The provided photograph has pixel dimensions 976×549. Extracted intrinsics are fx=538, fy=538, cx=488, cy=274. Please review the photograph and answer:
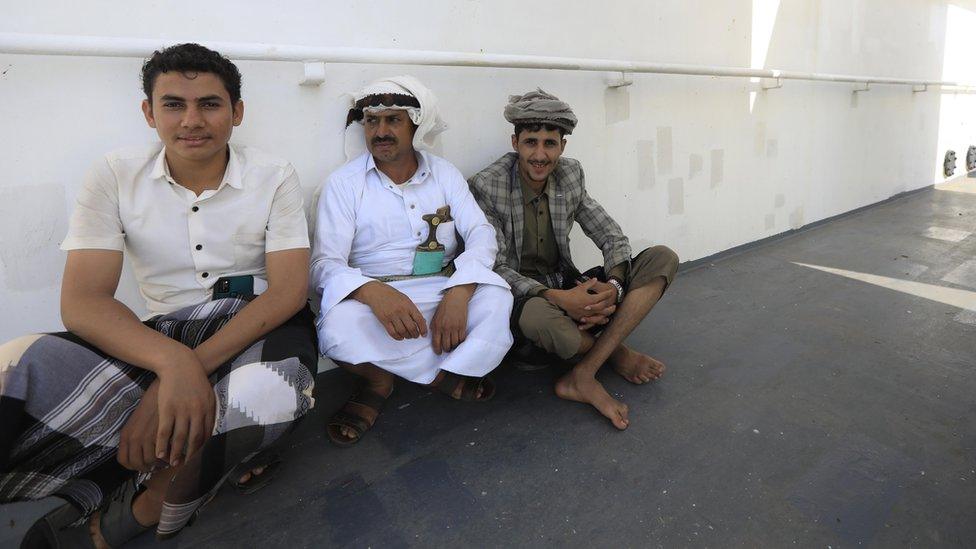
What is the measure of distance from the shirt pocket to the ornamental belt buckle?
52cm

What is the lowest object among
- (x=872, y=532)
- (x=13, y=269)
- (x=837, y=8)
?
(x=872, y=532)

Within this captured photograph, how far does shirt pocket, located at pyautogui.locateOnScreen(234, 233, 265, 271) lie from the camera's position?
1511mm

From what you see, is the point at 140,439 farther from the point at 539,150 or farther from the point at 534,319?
the point at 539,150

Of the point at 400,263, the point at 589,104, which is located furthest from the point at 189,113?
the point at 589,104

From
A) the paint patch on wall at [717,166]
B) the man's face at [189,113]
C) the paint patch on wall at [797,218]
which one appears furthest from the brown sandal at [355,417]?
the paint patch on wall at [797,218]

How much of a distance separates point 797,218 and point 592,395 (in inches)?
131

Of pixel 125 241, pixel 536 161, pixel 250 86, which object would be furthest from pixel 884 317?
pixel 125 241

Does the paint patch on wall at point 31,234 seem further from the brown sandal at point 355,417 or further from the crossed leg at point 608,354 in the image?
the crossed leg at point 608,354

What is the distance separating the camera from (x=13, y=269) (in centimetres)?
149

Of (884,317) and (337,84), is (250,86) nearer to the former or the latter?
(337,84)

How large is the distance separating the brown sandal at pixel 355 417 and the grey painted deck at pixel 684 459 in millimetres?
35

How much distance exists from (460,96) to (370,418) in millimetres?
1335

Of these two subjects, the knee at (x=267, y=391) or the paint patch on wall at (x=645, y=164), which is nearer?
the knee at (x=267, y=391)

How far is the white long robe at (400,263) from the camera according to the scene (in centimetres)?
162
